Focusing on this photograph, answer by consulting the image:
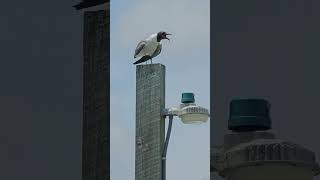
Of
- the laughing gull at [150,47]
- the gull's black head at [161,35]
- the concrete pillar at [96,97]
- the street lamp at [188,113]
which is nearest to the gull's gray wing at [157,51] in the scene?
the laughing gull at [150,47]

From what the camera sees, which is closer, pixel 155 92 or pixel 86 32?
pixel 86 32

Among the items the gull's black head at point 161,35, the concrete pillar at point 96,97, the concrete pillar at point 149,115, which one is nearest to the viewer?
the concrete pillar at point 96,97

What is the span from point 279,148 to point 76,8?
0.44 meters

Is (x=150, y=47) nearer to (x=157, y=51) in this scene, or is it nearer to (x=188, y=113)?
(x=157, y=51)

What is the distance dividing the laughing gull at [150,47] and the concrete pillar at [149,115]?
56mm

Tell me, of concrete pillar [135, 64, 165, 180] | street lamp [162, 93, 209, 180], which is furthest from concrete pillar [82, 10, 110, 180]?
concrete pillar [135, 64, 165, 180]

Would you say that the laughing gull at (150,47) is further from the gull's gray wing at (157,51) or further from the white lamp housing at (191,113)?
the white lamp housing at (191,113)

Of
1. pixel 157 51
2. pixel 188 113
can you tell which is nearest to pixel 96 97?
pixel 188 113

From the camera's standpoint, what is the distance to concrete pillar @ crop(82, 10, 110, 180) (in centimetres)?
105

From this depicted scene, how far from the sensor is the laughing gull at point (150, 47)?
8.96ft

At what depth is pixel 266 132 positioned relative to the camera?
90 cm

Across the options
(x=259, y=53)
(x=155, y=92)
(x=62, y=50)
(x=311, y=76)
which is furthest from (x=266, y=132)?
(x=155, y=92)

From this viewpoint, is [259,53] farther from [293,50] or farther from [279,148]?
[279,148]

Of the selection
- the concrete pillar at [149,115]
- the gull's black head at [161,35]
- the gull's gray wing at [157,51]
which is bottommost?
the concrete pillar at [149,115]
